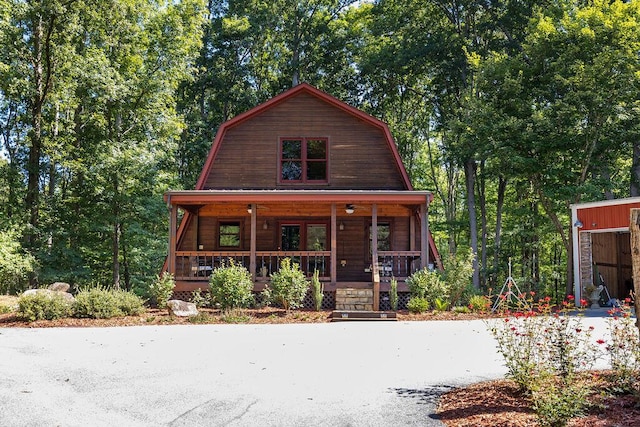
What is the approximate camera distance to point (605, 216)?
1562cm

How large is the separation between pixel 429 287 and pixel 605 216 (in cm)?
633

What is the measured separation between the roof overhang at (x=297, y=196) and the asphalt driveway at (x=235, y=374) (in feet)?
16.6

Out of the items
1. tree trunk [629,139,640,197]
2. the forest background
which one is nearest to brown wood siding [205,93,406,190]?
the forest background

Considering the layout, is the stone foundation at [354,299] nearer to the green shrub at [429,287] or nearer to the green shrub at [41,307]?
the green shrub at [429,287]

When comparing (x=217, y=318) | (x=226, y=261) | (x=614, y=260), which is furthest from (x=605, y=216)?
(x=226, y=261)

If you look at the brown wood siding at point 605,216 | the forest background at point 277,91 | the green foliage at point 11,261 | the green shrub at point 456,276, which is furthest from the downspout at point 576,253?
the green foliage at point 11,261

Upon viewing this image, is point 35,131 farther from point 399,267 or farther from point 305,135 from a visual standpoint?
point 399,267

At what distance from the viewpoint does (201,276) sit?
16500 millimetres

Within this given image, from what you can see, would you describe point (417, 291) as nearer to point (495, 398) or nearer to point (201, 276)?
point (201, 276)

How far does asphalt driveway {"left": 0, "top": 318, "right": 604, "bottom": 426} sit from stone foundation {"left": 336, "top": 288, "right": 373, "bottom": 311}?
330 centimetres

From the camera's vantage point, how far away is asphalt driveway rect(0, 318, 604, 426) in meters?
5.26

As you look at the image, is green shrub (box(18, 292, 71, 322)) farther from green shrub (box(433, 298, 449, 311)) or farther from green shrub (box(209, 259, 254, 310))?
green shrub (box(433, 298, 449, 311))

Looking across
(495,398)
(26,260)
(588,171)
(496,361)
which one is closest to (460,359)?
(496,361)

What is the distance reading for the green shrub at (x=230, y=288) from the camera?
1323 cm
